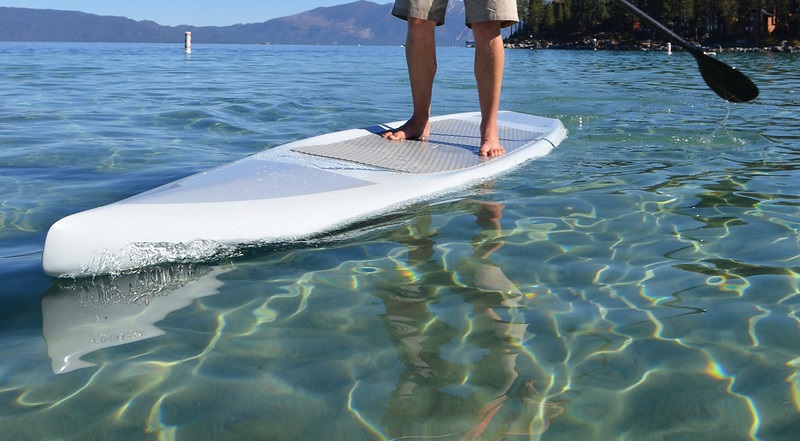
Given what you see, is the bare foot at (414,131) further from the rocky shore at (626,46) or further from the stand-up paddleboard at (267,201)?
the rocky shore at (626,46)

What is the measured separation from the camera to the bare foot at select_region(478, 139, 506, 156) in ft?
13.8

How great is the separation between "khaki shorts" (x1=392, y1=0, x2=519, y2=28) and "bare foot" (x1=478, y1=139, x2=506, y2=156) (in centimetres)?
A: 67

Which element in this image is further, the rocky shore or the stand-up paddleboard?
the rocky shore

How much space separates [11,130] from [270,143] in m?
2.27

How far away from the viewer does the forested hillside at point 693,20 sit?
66125 mm

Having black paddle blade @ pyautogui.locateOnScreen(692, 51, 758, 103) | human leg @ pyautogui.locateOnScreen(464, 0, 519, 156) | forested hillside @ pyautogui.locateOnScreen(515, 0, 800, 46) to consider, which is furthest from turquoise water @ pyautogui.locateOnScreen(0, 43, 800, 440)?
forested hillside @ pyautogui.locateOnScreen(515, 0, 800, 46)

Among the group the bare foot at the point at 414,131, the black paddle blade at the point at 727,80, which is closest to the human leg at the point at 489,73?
the bare foot at the point at 414,131

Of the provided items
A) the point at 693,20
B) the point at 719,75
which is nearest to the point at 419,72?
the point at 719,75

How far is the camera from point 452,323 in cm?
220

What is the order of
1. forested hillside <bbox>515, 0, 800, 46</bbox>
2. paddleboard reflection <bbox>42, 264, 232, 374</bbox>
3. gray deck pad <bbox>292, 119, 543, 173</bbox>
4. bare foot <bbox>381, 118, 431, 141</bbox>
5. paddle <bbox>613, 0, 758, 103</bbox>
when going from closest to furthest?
paddleboard reflection <bbox>42, 264, 232, 374</bbox>
gray deck pad <bbox>292, 119, 543, 173</bbox>
paddle <bbox>613, 0, 758, 103</bbox>
bare foot <bbox>381, 118, 431, 141</bbox>
forested hillside <bbox>515, 0, 800, 46</bbox>

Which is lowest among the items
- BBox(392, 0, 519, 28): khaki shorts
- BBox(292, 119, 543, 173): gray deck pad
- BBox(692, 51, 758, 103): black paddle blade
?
BBox(292, 119, 543, 173): gray deck pad

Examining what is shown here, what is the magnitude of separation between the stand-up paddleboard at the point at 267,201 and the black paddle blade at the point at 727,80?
44.6 inches

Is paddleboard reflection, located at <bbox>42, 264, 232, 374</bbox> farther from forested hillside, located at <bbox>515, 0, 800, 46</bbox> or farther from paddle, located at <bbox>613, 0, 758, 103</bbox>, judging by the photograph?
forested hillside, located at <bbox>515, 0, 800, 46</bbox>

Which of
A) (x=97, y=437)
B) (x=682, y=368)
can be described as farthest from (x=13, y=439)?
(x=682, y=368)
